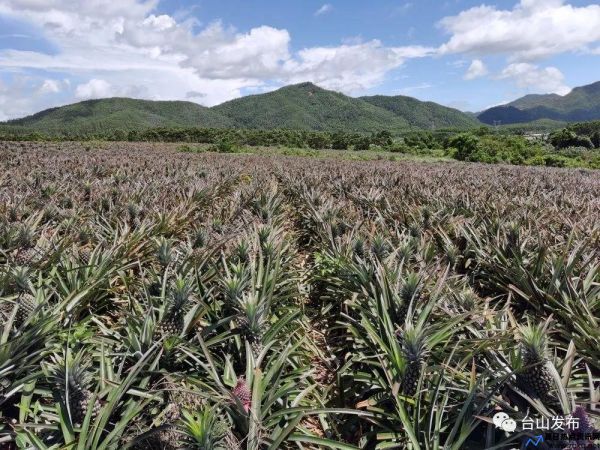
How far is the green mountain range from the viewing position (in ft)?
437

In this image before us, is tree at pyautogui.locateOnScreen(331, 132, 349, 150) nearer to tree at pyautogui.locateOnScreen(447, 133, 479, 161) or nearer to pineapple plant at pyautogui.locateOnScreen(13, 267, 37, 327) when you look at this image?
tree at pyautogui.locateOnScreen(447, 133, 479, 161)

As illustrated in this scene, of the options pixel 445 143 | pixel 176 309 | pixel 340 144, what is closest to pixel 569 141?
pixel 445 143

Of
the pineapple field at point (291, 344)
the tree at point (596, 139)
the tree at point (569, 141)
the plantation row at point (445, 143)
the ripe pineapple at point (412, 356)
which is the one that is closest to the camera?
the pineapple field at point (291, 344)

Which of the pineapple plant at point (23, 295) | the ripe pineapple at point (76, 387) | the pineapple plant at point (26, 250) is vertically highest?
the pineapple plant at point (26, 250)

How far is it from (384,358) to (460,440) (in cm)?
79

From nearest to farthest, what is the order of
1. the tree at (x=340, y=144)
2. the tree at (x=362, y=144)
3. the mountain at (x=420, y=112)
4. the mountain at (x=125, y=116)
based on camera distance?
the tree at (x=362, y=144), the tree at (x=340, y=144), the mountain at (x=125, y=116), the mountain at (x=420, y=112)

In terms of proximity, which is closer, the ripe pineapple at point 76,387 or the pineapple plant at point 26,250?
the ripe pineapple at point 76,387

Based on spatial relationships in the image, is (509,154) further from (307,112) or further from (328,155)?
(307,112)

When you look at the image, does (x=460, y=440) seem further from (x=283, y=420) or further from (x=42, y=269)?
(x=42, y=269)

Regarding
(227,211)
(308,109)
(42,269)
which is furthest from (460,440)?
(308,109)

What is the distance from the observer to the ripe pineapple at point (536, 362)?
175 centimetres

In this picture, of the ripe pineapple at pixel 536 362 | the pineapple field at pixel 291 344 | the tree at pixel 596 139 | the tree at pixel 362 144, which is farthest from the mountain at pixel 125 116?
the ripe pineapple at pixel 536 362

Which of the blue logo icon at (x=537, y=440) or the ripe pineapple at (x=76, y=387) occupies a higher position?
the ripe pineapple at (x=76, y=387)

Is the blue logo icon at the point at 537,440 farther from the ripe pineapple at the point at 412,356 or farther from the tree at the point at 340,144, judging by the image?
the tree at the point at 340,144
